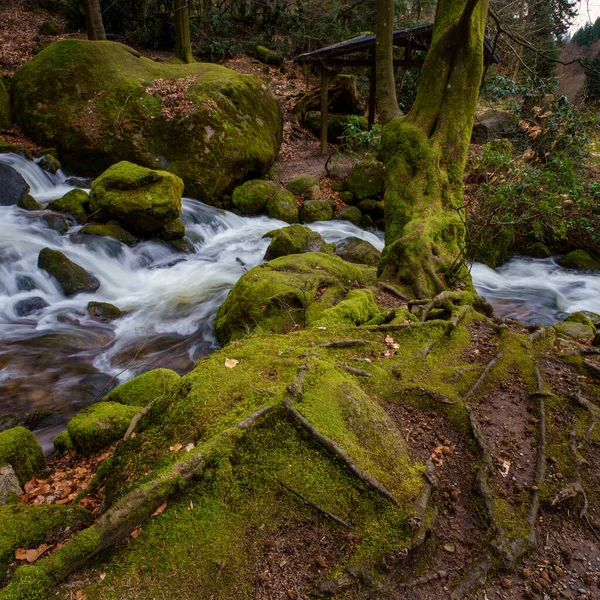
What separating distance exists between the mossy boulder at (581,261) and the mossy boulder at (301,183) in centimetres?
809

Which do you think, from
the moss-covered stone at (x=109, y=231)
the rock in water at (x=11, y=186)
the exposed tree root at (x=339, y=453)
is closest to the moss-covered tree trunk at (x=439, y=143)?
the exposed tree root at (x=339, y=453)

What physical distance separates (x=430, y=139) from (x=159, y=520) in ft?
23.5

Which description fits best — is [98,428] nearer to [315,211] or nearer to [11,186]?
[11,186]

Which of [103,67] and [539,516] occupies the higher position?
[103,67]

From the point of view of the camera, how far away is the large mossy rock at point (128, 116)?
12117 mm

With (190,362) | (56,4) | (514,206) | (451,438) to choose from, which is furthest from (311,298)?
(56,4)

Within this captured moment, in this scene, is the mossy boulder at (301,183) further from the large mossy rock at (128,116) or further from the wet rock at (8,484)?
the wet rock at (8,484)

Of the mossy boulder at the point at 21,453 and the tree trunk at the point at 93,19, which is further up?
the tree trunk at the point at 93,19

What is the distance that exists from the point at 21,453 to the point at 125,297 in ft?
18.4

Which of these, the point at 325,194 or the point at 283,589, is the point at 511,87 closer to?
the point at 325,194

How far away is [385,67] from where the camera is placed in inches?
350

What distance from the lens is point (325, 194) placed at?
14.6m

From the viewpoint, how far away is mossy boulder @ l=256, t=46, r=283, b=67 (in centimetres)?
2288

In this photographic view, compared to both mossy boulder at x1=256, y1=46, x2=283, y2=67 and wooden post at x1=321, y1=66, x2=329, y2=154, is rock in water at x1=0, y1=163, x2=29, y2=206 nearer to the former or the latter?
wooden post at x1=321, y1=66, x2=329, y2=154
